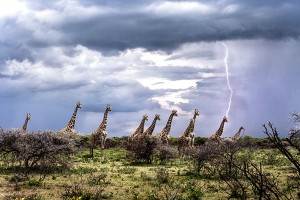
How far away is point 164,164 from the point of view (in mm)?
30562

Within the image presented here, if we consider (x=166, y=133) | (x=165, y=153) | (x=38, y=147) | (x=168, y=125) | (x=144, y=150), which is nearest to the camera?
(x=38, y=147)

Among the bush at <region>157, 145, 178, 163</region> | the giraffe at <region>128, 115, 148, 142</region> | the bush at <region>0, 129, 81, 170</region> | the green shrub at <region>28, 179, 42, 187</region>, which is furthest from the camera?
the giraffe at <region>128, 115, 148, 142</region>

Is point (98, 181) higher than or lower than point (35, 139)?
lower

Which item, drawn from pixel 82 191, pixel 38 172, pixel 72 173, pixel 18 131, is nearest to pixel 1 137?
pixel 18 131

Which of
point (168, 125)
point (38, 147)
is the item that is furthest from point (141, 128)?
point (38, 147)

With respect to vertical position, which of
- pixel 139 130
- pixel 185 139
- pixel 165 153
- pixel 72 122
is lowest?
pixel 165 153

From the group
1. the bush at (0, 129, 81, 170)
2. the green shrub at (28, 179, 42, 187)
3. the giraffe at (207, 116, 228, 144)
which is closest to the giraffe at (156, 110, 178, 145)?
the giraffe at (207, 116, 228, 144)

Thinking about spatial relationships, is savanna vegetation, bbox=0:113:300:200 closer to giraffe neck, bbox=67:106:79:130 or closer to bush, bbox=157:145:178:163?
bush, bbox=157:145:178:163

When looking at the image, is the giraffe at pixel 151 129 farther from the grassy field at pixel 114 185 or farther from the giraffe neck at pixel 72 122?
the grassy field at pixel 114 185

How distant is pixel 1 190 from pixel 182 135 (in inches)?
883

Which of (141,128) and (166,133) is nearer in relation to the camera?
(141,128)

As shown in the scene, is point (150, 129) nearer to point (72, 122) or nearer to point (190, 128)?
point (190, 128)

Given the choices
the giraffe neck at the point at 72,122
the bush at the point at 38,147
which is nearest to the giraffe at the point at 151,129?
the giraffe neck at the point at 72,122

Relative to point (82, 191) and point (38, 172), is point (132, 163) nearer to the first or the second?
point (38, 172)
